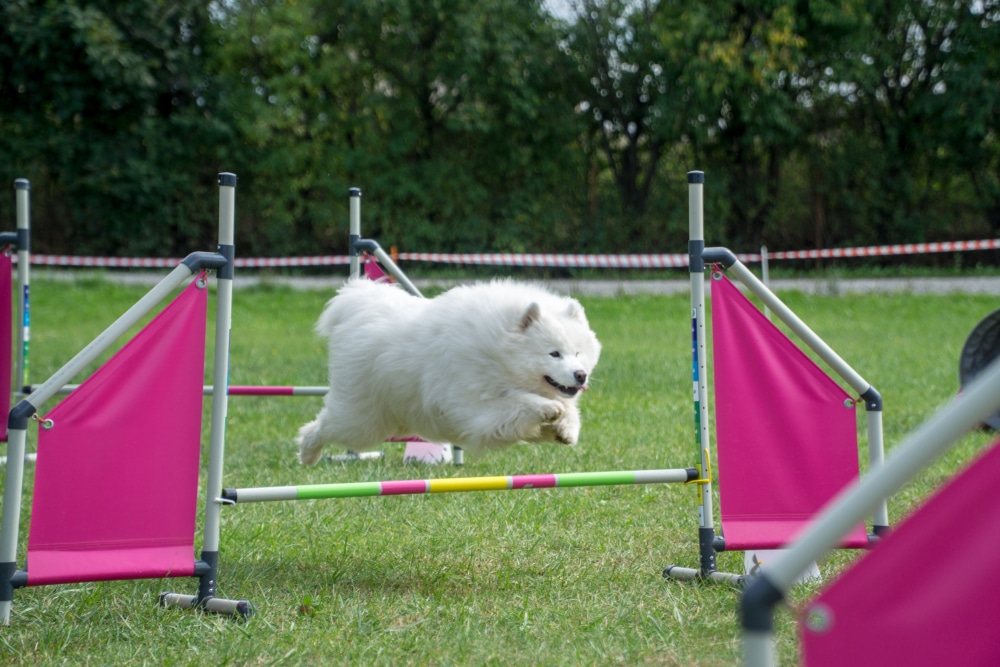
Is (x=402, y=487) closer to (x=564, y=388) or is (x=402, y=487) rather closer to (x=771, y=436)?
(x=564, y=388)

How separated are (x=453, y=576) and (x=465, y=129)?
17.6 meters

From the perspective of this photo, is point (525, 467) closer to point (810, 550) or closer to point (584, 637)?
point (584, 637)

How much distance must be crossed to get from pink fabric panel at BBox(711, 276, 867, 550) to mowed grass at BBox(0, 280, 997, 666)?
1.13 feet

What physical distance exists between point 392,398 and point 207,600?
1.32 metres

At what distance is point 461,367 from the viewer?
4348mm

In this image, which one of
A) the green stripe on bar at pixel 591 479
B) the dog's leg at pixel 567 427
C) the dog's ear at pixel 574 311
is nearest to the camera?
the green stripe on bar at pixel 591 479

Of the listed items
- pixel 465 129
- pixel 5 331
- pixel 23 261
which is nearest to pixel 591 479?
pixel 5 331

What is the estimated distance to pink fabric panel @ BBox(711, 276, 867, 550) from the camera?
3785 millimetres

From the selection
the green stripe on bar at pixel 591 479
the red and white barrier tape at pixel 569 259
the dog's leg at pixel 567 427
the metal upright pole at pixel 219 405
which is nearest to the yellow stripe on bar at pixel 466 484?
the green stripe on bar at pixel 591 479

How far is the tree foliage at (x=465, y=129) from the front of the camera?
2031 centimetres

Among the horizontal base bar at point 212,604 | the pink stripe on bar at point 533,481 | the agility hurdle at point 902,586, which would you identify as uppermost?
the agility hurdle at point 902,586

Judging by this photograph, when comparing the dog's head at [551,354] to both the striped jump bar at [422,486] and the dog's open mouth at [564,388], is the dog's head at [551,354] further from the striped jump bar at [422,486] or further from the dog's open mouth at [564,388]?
the striped jump bar at [422,486]

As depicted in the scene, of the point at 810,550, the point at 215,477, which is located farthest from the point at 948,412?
the point at 215,477

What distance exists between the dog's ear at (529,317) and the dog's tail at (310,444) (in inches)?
51.1
